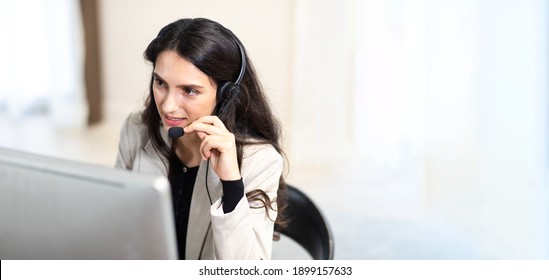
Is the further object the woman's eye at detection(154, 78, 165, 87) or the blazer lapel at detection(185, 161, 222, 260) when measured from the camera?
the blazer lapel at detection(185, 161, 222, 260)

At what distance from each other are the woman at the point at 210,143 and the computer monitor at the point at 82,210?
0.37 meters

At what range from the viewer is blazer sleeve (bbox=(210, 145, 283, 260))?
3.82ft

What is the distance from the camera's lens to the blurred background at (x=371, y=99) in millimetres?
2408

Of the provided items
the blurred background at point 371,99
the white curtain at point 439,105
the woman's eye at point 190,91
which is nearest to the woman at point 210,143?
the woman's eye at point 190,91

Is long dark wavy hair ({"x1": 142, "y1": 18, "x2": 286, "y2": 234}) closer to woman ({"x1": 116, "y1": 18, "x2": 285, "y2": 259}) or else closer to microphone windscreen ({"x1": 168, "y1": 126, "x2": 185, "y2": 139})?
woman ({"x1": 116, "y1": 18, "x2": 285, "y2": 259})

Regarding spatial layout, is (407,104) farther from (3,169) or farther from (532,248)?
(3,169)

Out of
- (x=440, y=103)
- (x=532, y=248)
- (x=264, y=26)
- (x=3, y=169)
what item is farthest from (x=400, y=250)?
(x=3, y=169)

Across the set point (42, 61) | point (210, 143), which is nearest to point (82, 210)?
point (210, 143)

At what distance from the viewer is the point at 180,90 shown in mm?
1225

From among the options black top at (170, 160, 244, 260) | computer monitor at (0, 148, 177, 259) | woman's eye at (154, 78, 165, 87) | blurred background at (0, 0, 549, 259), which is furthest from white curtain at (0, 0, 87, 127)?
computer monitor at (0, 148, 177, 259)

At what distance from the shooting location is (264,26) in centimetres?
341

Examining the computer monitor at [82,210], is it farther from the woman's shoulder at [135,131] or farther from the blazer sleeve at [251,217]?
the woman's shoulder at [135,131]

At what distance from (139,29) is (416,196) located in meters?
1.75

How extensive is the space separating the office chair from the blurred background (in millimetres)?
647
